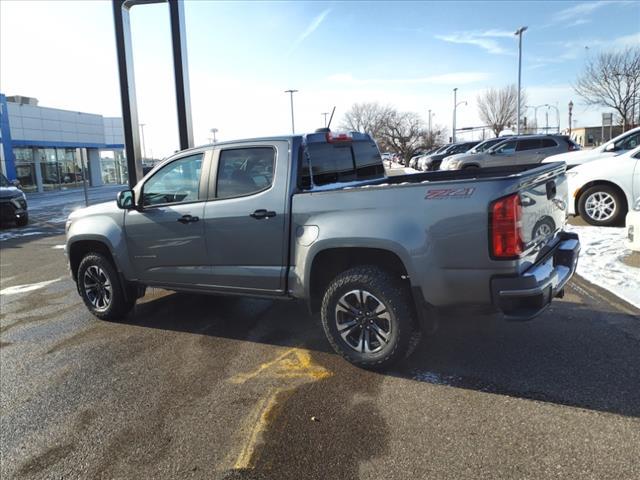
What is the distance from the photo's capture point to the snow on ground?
226 inches

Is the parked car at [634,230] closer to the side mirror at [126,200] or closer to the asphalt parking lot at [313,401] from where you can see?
the asphalt parking lot at [313,401]

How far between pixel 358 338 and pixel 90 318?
11.7 ft

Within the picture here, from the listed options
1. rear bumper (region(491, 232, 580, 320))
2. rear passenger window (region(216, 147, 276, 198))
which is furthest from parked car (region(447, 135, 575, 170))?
rear bumper (region(491, 232, 580, 320))

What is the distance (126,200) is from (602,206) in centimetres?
816

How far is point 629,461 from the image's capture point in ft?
8.82

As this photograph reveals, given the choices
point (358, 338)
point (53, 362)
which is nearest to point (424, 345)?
point (358, 338)

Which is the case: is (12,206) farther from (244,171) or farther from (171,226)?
(244,171)

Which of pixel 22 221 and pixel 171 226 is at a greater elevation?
pixel 171 226

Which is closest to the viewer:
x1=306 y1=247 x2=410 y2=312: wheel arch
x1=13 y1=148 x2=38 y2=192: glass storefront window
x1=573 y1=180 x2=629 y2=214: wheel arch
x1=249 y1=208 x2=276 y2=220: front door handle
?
x1=306 y1=247 x2=410 y2=312: wheel arch

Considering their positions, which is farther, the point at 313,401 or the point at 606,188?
the point at 606,188

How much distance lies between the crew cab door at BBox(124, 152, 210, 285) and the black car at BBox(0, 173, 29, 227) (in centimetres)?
1262

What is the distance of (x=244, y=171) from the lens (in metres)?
4.61

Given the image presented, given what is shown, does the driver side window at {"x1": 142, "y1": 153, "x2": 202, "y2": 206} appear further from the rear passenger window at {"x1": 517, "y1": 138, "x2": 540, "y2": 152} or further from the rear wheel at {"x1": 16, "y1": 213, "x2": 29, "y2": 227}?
the rear passenger window at {"x1": 517, "y1": 138, "x2": 540, "y2": 152}

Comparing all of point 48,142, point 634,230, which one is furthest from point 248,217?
point 48,142
